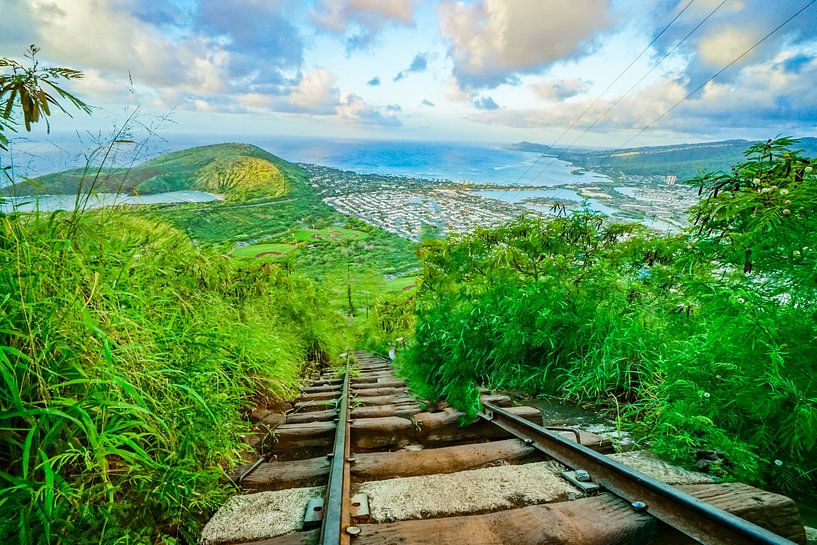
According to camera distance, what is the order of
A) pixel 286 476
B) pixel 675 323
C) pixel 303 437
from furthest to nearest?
pixel 675 323 < pixel 303 437 < pixel 286 476

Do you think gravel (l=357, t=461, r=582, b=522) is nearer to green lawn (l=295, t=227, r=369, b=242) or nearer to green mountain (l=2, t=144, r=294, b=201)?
green mountain (l=2, t=144, r=294, b=201)

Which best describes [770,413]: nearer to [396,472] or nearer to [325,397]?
[396,472]

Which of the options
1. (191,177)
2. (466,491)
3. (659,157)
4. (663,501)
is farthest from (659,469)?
(191,177)

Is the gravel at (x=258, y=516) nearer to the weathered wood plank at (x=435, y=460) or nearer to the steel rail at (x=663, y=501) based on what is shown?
the weathered wood plank at (x=435, y=460)

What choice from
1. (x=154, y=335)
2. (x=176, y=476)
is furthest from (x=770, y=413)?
(x=154, y=335)

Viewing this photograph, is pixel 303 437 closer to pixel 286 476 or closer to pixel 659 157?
pixel 286 476

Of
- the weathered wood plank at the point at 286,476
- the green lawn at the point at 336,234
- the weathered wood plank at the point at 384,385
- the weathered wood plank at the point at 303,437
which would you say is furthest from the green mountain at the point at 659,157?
the green lawn at the point at 336,234
